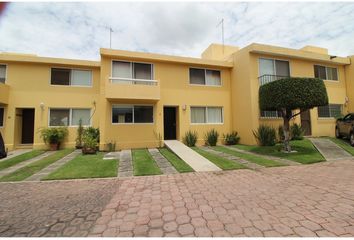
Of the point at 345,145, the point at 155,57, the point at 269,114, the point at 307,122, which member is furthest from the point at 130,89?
the point at 345,145

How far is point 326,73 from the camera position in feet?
49.5

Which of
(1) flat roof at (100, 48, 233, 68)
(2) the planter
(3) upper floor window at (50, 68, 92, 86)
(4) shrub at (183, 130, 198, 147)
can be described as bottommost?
(2) the planter

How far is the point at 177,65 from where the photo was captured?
13.6 meters

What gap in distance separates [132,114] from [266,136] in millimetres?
8869

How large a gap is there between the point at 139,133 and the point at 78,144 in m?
4.35

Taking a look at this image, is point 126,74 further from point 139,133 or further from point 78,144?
point 78,144

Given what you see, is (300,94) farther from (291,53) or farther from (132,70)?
(132,70)

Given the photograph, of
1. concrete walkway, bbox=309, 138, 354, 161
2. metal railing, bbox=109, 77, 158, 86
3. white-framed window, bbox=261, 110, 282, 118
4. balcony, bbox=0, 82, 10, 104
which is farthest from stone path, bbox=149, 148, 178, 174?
balcony, bbox=0, 82, 10, 104

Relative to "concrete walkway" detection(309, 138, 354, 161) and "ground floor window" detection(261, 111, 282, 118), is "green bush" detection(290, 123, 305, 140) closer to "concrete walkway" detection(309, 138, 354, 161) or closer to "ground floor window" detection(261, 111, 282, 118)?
"concrete walkway" detection(309, 138, 354, 161)

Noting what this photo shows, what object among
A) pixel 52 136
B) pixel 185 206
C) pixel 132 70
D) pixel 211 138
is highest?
pixel 132 70

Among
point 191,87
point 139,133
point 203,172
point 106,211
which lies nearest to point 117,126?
point 139,133

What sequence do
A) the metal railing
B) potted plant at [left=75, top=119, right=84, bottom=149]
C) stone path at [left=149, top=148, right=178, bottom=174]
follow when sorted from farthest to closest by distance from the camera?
potted plant at [left=75, top=119, right=84, bottom=149] → the metal railing → stone path at [left=149, top=148, right=178, bottom=174]

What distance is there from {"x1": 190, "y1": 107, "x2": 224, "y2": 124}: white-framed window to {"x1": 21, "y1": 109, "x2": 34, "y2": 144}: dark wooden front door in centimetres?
1177

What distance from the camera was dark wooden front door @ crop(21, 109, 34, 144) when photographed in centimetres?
1346
